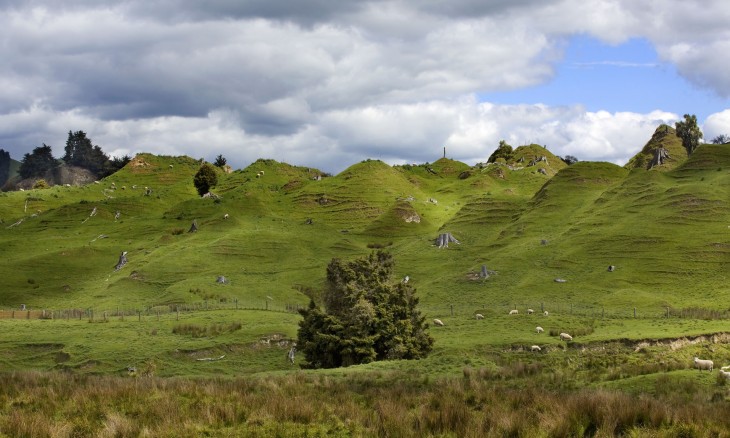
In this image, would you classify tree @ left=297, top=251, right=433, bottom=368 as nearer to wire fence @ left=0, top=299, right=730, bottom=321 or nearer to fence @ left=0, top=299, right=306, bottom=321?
wire fence @ left=0, top=299, right=730, bottom=321

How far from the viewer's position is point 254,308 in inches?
2596

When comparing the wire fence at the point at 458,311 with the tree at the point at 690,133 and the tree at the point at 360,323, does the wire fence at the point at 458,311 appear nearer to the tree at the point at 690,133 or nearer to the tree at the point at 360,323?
the tree at the point at 360,323

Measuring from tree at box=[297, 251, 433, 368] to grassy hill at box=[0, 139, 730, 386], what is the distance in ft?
9.48

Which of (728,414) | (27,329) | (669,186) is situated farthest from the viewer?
(669,186)

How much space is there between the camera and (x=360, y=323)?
42.6 metres

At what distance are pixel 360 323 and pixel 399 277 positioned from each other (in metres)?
47.1

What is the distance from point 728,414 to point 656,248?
243ft

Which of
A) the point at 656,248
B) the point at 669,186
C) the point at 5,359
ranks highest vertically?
the point at 669,186

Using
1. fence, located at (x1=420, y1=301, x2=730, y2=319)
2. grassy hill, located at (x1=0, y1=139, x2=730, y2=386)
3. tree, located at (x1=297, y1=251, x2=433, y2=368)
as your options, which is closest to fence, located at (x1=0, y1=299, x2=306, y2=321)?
grassy hill, located at (x1=0, y1=139, x2=730, y2=386)

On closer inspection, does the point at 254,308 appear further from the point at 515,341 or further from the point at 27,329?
the point at 515,341

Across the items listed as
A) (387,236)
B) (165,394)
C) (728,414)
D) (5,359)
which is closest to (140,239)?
(387,236)

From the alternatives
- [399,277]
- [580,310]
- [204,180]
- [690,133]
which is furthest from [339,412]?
[690,133]

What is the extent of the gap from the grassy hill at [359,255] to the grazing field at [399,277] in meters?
0.38

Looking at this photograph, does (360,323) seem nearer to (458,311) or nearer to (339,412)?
(339,412)
